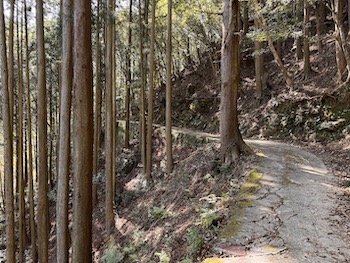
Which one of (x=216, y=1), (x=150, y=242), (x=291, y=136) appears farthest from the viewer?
(x=216, y=1)

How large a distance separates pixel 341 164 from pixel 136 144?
11.4m

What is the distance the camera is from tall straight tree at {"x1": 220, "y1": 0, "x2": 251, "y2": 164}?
7.96m

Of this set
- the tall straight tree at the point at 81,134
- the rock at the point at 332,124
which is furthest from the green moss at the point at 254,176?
the rock at the point at 332,124

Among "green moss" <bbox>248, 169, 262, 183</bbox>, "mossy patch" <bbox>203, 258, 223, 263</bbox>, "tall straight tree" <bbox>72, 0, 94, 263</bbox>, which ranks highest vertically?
"tall straight tree" <bbox>72, 0, 94, 263</bbox>

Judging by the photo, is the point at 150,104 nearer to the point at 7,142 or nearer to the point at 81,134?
the point at 7,142

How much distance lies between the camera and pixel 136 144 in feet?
56.9

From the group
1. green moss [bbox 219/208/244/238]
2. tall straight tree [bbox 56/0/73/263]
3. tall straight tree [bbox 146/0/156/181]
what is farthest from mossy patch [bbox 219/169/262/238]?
tall straight tree [bbox 146/0/156/181]

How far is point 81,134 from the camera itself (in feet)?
13.6

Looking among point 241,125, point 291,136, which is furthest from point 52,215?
point 291,136

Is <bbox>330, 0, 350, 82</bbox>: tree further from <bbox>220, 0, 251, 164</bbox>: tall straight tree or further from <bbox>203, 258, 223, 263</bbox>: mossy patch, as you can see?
<bbox>203, 258, 223, 263</bbox>: mossy patch

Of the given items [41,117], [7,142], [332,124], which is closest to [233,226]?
[41,117]

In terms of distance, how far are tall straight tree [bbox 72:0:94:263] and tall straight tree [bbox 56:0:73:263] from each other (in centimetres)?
99

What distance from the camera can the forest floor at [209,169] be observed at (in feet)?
18.6

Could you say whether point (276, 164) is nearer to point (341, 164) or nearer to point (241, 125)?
point (341, 164)
